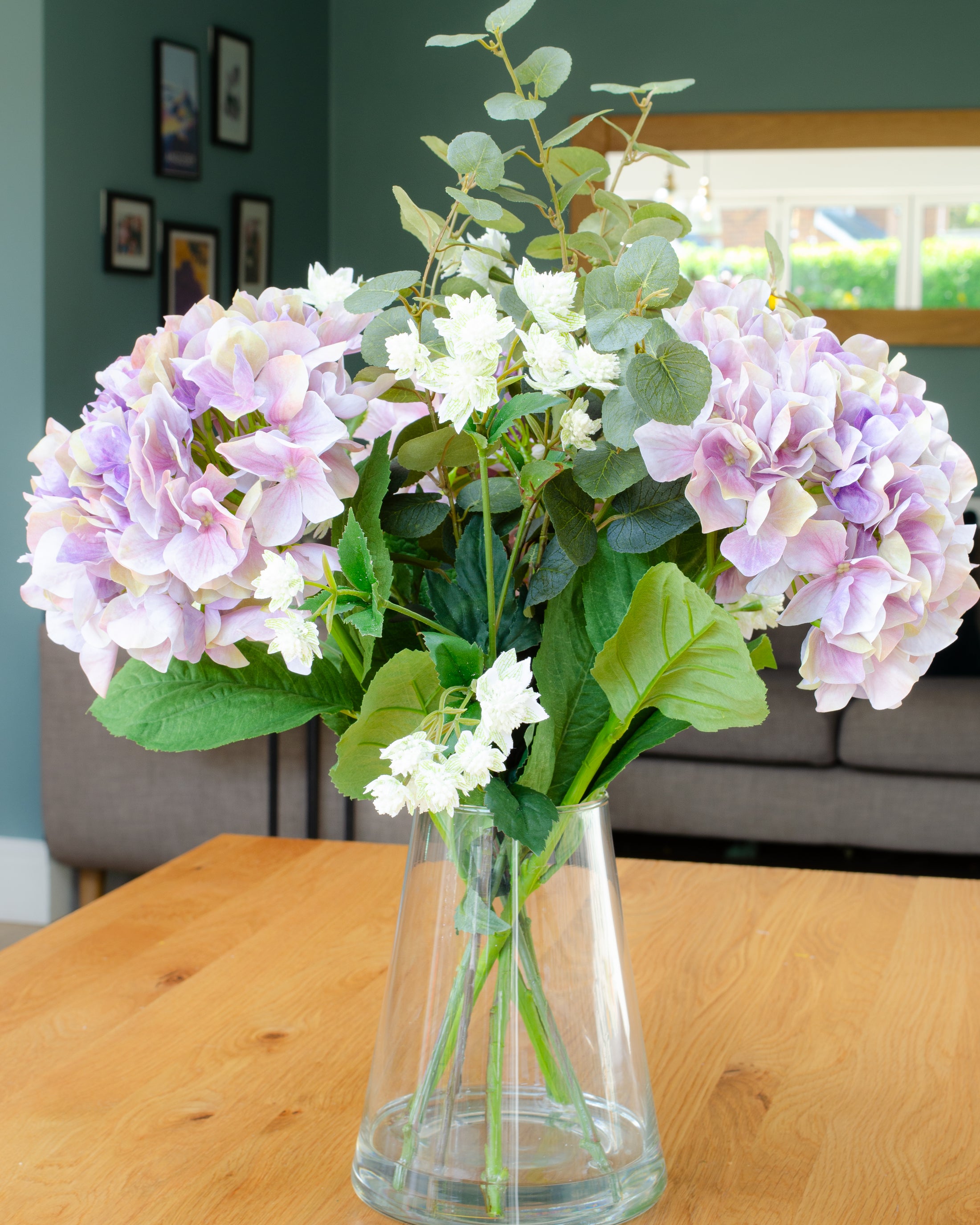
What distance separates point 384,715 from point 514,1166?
198mm

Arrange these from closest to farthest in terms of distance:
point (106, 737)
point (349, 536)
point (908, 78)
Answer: point (349, 536) → point (106, 737) → point (908, 78)

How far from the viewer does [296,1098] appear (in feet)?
2.20

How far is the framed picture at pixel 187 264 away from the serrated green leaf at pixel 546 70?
10.6 feet

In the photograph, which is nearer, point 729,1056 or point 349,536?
point 349,536

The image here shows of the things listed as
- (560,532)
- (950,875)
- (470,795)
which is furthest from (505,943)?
(950,875)

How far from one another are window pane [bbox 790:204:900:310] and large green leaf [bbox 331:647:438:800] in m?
4.78

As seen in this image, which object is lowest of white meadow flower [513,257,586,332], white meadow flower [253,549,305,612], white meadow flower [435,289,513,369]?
white meadow flower [253,549,305,612]

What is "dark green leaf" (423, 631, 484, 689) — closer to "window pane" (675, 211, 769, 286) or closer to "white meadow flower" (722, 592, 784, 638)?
"white meadow flower" (722, 592, 784, 638)

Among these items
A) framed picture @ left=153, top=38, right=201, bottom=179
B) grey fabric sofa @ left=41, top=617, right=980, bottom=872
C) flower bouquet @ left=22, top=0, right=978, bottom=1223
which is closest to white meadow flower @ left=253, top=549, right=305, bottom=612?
flower bouquet @ left=22, top=0, right=978, bottom=1223

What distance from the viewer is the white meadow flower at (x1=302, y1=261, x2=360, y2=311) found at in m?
0.56

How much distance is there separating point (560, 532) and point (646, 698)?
0.27 ft

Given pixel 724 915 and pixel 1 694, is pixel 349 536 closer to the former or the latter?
pixel 724 915

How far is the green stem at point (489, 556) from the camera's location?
19.1 inches

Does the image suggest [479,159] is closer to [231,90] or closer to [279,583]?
[279,583]
